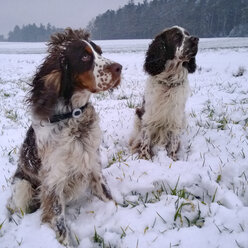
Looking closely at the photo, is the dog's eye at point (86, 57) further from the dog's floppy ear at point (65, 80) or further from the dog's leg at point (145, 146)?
the dog's leg at point (145, 146)

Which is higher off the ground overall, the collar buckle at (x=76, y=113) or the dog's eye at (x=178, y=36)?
the dog's eye at (x=178, y=36)

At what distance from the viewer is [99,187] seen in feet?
9.22

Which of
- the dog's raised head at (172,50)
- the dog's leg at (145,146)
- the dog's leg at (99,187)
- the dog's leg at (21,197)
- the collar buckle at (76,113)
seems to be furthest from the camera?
the dog's leg at (145,146)

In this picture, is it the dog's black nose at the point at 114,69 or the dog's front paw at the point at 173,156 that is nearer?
the dog's black nose at the point at 114,69

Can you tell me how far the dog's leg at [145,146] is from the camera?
4035 mm

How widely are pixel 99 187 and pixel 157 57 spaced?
2422mm

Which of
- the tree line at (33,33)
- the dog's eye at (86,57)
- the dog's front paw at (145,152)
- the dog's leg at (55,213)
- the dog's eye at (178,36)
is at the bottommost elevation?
the dog's front paw at (145,152)

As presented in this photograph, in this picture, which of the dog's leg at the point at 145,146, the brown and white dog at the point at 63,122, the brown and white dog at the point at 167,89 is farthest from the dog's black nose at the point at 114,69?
the dog's leg at the point at 145,146

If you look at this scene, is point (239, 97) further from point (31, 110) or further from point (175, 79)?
point (31, 110)

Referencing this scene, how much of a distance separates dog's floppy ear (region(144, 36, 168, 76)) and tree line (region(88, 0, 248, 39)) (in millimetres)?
44267

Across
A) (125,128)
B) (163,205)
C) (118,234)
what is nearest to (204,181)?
(163,205)

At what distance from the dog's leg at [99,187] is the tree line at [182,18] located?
46.1 m

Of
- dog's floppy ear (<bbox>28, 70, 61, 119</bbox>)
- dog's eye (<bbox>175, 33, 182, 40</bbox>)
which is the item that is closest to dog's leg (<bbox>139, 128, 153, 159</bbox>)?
dog's eye (<bbox>175, 33, 182, 40</bbox>)

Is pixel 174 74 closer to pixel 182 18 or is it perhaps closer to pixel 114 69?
pixel 114 69
